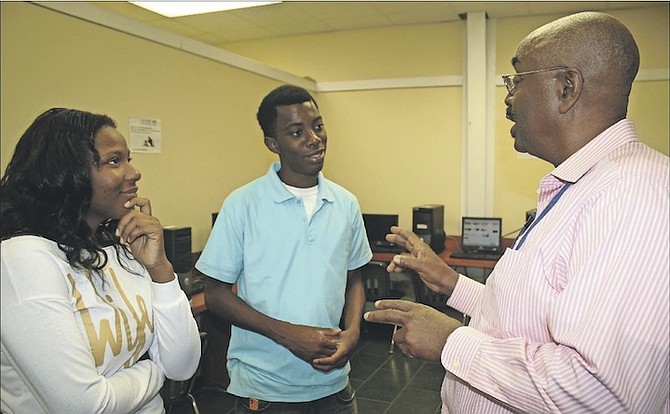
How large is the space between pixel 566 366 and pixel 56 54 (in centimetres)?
253

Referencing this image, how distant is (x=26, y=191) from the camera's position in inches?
26.7

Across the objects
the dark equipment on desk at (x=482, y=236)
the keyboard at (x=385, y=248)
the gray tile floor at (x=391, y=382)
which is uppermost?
the dark equipment on desk at (x=482, y=236)

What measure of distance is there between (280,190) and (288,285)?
309 millimetres

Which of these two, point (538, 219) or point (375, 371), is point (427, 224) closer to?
point (375, 371)

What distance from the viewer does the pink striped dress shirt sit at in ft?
2.54

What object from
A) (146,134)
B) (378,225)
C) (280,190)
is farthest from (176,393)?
(378,225)

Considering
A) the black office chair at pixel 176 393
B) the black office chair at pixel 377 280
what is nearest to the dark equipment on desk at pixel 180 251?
the black office chair at pixel 176 393

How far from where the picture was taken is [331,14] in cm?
461

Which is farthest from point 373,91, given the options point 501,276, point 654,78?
point 501,276

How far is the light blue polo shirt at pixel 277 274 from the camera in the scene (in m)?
1.51

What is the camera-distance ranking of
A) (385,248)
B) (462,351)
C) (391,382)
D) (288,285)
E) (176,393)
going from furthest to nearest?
1. (385,248)
2. (391,382)
3. (288,285)
4. (176,393)
5. (462,351)

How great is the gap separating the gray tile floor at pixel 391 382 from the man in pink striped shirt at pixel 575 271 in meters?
1.78

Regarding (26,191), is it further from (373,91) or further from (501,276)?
(373,91)

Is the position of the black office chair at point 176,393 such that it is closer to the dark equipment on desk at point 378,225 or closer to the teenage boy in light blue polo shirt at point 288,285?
the teenage boy in light blue polo shirt at point 288,285
